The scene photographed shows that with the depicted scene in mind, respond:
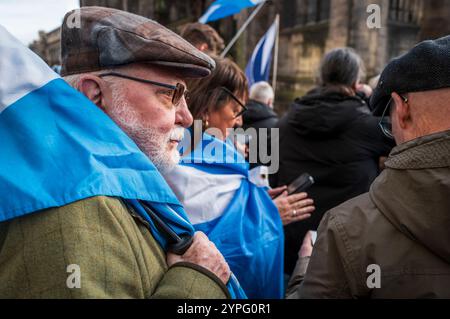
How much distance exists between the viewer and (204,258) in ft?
4.23

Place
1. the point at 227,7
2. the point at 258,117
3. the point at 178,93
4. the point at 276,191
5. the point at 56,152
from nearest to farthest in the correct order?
the point at 56,152 < the point at 178,93 < the point at 276,191 < the point at 258,117 < the point at 227,7

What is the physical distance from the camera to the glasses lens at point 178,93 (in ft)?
5.05

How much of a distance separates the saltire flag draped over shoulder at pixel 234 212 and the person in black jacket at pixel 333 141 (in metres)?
0.85

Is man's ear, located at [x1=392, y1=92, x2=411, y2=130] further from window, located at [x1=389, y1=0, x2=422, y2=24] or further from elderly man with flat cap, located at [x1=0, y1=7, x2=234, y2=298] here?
window, located at [x1=389, y1=0, x2=422, y2=24]

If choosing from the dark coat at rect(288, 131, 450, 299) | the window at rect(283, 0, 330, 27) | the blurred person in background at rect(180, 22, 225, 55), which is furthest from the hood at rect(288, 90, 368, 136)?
the window at rect(283, 0, 330, 27)

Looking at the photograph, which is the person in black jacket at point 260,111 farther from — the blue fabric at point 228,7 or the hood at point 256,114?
the blue fabric at point 228,7

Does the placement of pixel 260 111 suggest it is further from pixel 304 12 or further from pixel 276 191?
pixel 304 12

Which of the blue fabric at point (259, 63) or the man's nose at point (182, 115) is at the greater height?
the blue fabric at point (259, 63)

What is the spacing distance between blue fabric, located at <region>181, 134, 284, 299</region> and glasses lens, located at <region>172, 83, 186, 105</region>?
0.54 metres

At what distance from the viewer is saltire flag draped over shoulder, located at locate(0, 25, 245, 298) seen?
1066mm

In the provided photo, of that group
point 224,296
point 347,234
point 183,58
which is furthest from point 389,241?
point 183,58

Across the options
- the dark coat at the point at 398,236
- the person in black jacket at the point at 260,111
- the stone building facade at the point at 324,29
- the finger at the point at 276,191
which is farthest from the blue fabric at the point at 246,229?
the stone building facade at the point at 324,29

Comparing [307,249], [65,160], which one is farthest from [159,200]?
[307,249]

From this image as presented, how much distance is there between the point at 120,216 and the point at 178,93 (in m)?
0.57
